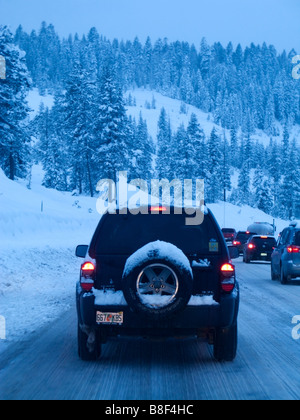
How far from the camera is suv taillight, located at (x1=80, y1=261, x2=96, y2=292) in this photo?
729 cm

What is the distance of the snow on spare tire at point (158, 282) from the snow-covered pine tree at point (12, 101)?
49.5 meters

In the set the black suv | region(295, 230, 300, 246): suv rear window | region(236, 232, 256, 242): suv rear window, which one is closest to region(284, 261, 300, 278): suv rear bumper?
region(295, 230, 300, 246): suv rear window

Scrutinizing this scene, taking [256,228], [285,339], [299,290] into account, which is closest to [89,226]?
[256,228]

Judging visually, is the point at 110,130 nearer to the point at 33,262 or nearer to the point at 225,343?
the point at 33,262

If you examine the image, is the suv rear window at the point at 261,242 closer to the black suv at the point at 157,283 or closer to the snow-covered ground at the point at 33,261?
the snow-covered ground at the point at 33,261

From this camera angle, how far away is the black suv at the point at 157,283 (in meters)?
6.82

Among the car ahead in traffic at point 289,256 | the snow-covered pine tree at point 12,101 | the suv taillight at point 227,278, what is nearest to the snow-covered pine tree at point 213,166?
the snow-covered pine tree at point 12,101

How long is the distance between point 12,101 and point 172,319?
164ft

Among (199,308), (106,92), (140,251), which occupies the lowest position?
(199,308)

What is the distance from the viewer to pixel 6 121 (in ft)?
182

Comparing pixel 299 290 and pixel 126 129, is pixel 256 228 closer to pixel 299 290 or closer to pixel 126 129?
pixel 299 290

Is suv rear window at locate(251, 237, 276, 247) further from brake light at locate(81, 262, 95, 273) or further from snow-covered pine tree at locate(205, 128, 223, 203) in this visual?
snow-covered pine tree at locate(205, 128, 223, 203)

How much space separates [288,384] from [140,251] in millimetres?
2118

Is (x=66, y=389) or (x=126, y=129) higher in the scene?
(x=126, y=129)
